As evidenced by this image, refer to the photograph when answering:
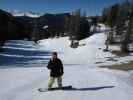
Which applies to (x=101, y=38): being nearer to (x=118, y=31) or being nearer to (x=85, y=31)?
(x=118, y=31)

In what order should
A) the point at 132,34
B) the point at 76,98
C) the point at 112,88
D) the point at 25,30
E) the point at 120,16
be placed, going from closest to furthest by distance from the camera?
1. the point at 76,98
2. the point at 112,88
3. the point at 132,34
4. the point at 120,16
5. the point at 25,30

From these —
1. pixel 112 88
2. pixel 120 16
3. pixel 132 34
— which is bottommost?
pixel 112 88

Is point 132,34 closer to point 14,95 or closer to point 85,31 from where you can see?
point 85,31

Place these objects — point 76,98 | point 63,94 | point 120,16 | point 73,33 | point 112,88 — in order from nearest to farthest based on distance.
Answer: point 76,98 < point 63,94 < point 112,88 < point 120,16 < point 73,33

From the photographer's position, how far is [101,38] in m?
87.6

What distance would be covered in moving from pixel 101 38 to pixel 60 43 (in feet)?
74.8

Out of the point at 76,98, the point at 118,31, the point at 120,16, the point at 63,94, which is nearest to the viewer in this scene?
the point at 76,98

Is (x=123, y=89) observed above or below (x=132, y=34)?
below

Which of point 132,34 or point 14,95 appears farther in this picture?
point 132,34

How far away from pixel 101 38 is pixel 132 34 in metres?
16.1

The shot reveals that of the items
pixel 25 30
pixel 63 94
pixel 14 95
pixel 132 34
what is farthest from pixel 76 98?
pixel 25 30

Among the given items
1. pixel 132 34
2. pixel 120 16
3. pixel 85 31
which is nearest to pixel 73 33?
pixel 85 31

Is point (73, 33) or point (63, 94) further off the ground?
point (73, 33)

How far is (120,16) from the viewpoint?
97.5 metres
